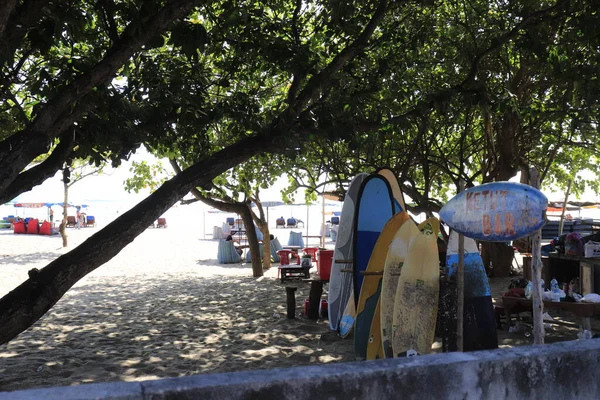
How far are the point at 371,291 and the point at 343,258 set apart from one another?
2.04 metres

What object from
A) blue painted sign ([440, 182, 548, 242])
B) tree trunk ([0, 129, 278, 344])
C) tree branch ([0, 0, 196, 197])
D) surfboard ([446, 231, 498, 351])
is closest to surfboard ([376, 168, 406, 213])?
surfboard ([446, 231, 498, 351])

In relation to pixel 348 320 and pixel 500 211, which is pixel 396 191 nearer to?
pixel 348 320

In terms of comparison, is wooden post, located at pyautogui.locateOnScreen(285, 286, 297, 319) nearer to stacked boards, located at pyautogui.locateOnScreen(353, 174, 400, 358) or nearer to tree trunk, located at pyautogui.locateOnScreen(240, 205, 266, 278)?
stacked boards, located at pyautogui.locateOnScreen(353, 174, 400, 358)

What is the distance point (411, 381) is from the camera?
8.70 feet

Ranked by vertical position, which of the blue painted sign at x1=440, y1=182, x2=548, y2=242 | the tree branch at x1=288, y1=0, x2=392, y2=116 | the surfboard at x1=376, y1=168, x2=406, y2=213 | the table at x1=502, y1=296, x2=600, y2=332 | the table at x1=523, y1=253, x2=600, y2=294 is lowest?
the table at x1=502, y1=296, x2=600, y2=332

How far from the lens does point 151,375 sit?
632 centimetres

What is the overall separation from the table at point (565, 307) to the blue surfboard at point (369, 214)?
78.1 inches

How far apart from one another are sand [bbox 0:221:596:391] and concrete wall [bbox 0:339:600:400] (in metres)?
4.12

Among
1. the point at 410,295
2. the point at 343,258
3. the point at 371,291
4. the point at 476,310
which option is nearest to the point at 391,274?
the point at 410,295

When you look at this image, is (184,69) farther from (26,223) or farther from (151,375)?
(26,223)

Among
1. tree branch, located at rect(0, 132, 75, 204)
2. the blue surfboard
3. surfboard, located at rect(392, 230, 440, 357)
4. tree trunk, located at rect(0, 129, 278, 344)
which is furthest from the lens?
the blue surfboard

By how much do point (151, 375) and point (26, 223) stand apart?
98.4 ft

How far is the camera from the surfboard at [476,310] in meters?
6.24

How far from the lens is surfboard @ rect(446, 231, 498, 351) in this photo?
624 centimetres
